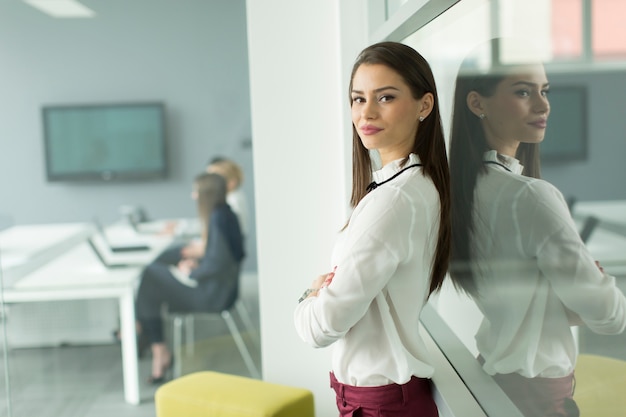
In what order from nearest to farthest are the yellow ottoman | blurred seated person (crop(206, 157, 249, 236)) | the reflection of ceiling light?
the yellow ottoman, the reflection of ceiling light, blurred seated person (crop(206, 157, 249, 236))

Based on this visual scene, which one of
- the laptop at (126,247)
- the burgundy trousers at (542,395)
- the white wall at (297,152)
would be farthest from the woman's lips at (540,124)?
the laptop at (126,247)

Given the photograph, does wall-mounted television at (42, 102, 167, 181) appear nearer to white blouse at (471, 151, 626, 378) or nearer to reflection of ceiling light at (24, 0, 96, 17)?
reflection of ceiling light at (24, 0, 96, 17)

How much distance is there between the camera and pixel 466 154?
60.9 inches

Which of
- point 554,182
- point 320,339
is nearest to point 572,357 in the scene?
point 554,182

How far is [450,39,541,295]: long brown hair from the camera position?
1.31m

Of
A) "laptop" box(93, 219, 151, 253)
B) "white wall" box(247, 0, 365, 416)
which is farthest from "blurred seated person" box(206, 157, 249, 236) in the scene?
"laptop" box(93, 219, 151, 253)

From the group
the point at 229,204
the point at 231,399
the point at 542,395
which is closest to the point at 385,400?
the point at 542,395

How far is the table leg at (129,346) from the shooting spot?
3393mm

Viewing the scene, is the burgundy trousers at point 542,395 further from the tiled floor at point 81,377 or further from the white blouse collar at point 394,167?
the tiled floor at point 81,377

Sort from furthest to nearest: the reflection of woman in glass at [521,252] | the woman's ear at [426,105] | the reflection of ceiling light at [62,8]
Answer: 1. the reflection of ceiling light at [62,8]
2. the woman's ear at [426,105]
3. the reflection of woman in glass at [521,252]

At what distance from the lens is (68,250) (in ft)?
11.1

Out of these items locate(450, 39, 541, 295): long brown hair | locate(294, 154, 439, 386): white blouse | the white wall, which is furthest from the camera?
the white wall

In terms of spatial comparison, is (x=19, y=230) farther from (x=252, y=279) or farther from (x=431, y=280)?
(x=431, y=280)

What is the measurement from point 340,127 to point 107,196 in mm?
1192
